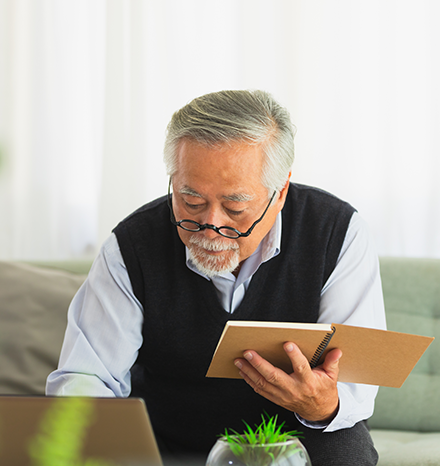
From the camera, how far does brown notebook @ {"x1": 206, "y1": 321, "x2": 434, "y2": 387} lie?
0.92 meters

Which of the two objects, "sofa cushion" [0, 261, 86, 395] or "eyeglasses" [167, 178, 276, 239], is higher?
"eyeglasses" [167, 178, 276, 239]

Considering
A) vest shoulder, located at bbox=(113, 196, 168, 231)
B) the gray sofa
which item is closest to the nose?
vest shoulder, located at bbox=(113, 196, 168, 231)

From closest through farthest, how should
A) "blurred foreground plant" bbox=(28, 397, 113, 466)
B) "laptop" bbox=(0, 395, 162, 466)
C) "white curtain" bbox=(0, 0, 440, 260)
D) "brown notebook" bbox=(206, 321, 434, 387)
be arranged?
"blurred foreground plant" bbox=(28, 397, 113, 466), "laptop" bbox=(0, 395, 162, 466), "brown notebook" bbox=(206, 321, 434, 387), "white curtain" bbox=(0, 0, 440, 260)

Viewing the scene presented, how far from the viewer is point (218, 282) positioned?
1334 mm

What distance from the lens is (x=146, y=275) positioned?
1326mm

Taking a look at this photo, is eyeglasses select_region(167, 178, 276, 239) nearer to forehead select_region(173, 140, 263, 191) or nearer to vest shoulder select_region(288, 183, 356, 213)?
forehead select_region(173, 140, 263, 191)

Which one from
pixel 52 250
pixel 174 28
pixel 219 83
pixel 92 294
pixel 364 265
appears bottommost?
pixel 52 250

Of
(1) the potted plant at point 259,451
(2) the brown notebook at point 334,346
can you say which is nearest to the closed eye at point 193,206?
(2) the brown notebook at point 334,346

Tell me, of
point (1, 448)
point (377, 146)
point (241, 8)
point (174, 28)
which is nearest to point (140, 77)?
point (174, 28)

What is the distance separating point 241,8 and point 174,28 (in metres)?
0.28

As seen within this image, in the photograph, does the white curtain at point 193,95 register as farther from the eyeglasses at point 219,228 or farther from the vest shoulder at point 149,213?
the eyeglasses at point 219,228

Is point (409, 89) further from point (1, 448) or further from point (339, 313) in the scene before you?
point (1, 448)

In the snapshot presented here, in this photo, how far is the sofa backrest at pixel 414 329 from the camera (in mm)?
1633

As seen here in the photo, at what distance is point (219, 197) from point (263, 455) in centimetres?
66
